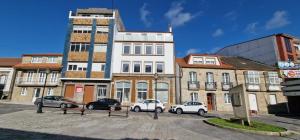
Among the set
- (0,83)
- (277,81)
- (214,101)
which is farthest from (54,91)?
(277,81)

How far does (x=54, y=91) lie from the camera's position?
28688mm

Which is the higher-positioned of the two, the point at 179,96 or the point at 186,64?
the point at 186,64

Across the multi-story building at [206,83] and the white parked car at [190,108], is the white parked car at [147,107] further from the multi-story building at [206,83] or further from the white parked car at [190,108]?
the multi-story building at [206,83]

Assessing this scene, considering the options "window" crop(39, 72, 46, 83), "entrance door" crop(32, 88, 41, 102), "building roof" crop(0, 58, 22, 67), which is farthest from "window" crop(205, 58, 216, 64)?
"building roof" crop(0, 58, 22, 67)

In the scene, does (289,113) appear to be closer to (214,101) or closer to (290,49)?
(214,101)

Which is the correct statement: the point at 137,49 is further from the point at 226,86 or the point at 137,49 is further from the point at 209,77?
the point at 226,86

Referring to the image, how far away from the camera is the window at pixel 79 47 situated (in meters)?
28.1

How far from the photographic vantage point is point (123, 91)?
27.3m

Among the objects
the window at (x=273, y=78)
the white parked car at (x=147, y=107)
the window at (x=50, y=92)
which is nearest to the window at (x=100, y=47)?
the window at (x=50, y=92)

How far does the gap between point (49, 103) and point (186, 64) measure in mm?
19815

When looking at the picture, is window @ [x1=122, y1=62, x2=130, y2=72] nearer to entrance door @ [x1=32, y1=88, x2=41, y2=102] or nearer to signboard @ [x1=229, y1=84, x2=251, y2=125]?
entrance door @ [x1=32, y1=88, x2=41, y2=102]

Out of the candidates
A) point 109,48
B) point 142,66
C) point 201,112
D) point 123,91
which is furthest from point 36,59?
point 201,112

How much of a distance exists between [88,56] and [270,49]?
3188 centimetres

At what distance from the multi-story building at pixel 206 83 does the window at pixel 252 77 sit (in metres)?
2.40
